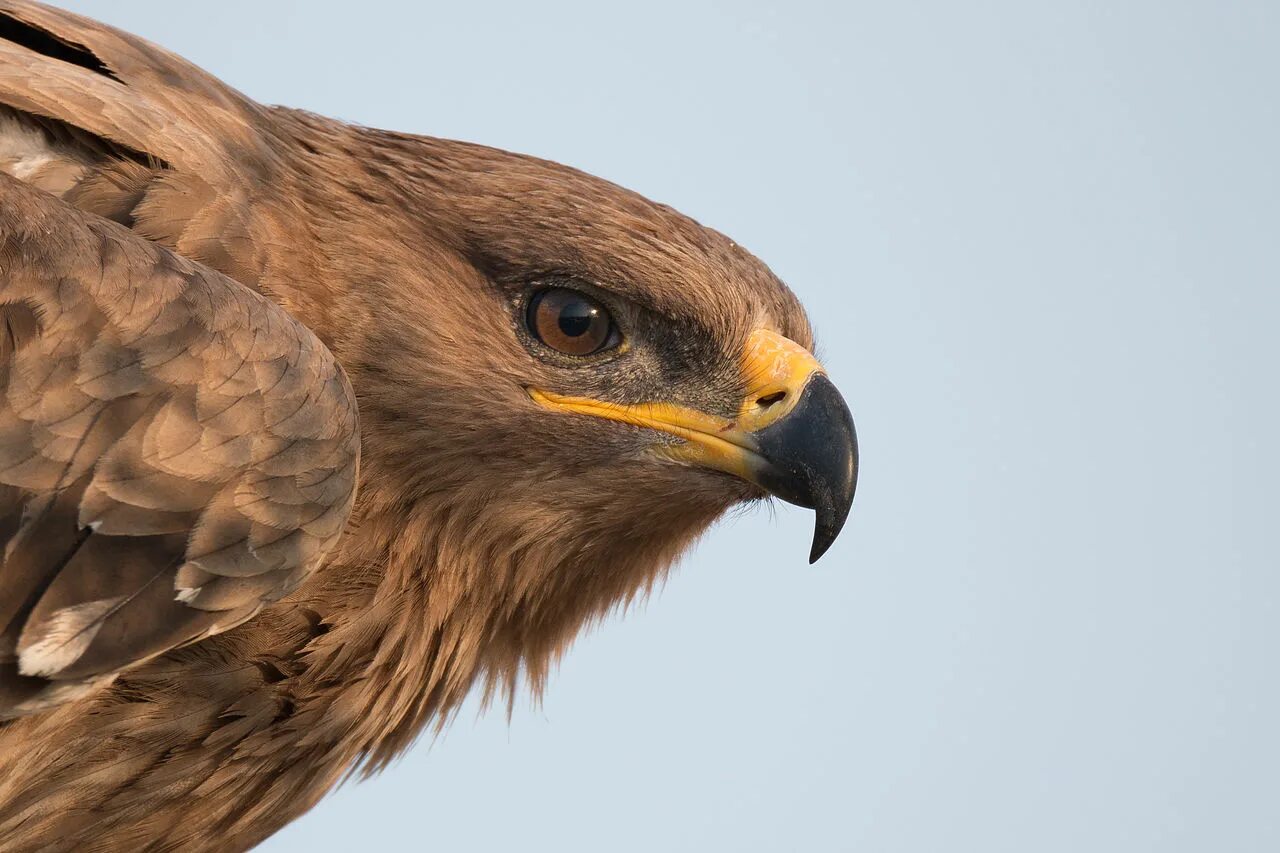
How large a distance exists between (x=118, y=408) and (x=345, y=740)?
1.22m

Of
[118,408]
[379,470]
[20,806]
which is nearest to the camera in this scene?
[118,408]

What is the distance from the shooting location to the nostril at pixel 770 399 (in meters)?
4.91

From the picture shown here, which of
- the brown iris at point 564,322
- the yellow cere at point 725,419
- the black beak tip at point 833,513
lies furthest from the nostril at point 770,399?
the brown iris at point 564,322

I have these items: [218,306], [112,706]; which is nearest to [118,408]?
[218,306]

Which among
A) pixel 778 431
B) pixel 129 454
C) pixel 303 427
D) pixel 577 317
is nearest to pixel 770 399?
pixel 778 431

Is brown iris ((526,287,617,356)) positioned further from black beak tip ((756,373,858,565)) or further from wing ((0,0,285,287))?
wing ((0,0,285,287))

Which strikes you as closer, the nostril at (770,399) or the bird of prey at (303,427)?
the bird of prey at (303,427)

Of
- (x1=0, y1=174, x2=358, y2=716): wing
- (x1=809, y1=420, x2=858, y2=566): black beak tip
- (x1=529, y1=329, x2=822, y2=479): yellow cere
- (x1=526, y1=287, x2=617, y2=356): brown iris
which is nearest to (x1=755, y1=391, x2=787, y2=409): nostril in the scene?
(x1=529, y1=329, x2=822, y2=479): yellow cere

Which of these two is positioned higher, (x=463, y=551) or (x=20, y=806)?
(x=463, y=551)

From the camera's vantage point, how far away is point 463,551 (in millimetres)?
4859

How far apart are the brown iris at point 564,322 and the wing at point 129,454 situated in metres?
0.94

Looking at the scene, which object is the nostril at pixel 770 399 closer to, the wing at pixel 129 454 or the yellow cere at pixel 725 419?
the yellow cere at pixel 725 419

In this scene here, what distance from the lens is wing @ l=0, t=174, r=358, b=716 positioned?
12.7ft

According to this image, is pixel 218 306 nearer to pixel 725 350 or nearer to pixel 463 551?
pixel 463 551
